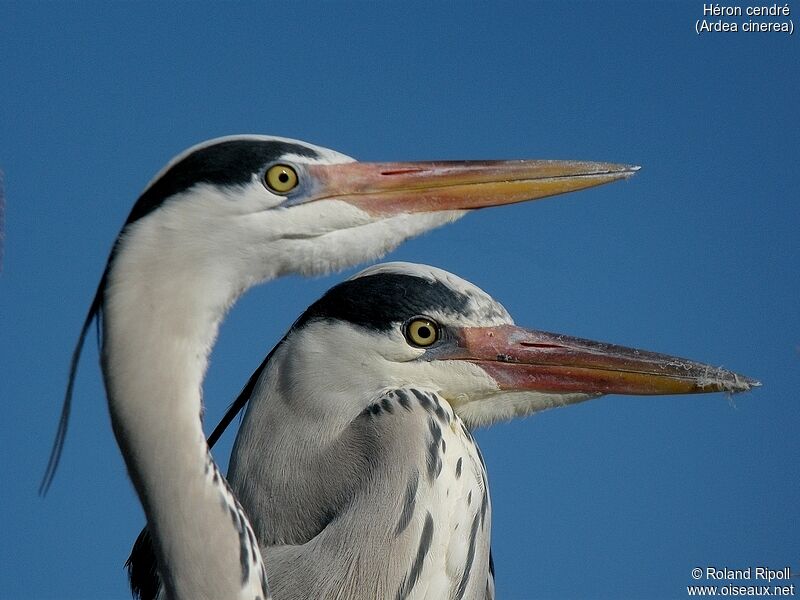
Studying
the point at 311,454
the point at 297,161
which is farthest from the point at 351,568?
the point at 297,161

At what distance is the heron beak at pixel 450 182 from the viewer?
2.90 metres

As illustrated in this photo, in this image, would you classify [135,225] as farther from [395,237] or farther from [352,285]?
[352,285]

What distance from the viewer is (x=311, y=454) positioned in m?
3.42

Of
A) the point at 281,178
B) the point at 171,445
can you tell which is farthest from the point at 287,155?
the point at 171,445

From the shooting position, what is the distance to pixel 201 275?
2.54 metres

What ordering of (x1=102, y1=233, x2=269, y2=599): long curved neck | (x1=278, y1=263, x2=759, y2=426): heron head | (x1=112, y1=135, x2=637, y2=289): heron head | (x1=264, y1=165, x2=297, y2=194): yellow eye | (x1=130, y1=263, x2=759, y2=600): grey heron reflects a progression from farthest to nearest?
(x1=278, y1=263, x2=759, y2=426): heron head → (x1=130, y1=263, x2=759, y2=600): grey heron → (x1=264, y1=165, x2=297, y2=194): yellow eye → (x1=112, y1=135, x2=637, y2=289): heron head → (x1=102, y1=233, x2=269, y2=599): long curved neck

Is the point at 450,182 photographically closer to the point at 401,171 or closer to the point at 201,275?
the point at 401,171

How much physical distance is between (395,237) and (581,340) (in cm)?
97

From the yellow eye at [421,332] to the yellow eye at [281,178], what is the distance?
88cm

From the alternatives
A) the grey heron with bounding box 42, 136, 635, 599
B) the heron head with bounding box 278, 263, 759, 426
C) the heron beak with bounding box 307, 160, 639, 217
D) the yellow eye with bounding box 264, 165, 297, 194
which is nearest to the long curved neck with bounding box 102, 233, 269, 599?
the grey heron with bounding box 42, 136, 635, 599

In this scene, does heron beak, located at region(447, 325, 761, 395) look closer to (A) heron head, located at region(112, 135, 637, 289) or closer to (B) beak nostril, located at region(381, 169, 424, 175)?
(A) heron head, located at region(112, 135, 637, 289)

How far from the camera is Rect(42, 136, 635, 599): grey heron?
242 centimetres

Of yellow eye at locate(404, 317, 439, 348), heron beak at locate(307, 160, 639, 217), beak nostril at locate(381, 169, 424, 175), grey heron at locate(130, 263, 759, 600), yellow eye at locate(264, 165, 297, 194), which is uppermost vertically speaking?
yellow eye at locate(264, 165, 297, 194)

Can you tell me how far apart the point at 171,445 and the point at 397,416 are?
1.08 meters
